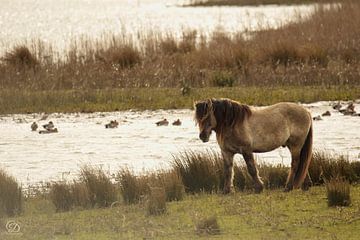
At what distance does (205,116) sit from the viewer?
10.4 metres

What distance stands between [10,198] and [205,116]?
236cm

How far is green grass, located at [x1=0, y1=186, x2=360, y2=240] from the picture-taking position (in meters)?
8.94

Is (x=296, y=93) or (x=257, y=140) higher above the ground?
(x=257, y=140)

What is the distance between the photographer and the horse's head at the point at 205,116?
10.4 metres

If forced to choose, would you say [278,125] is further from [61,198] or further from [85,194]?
[61,198]

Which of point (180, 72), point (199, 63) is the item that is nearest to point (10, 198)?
point (180, 72)

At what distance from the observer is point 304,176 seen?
1099 centimetres

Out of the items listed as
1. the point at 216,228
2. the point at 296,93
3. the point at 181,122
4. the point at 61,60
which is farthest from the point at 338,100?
the point at 216,228

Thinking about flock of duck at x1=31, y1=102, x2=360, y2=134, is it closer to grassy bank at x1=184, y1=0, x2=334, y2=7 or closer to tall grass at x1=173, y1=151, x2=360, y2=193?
tall grass at x1=173, y1=151, x2=360, y2=193

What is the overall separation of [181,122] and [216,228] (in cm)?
879

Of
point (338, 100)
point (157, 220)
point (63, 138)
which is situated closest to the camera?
point (157, 220)

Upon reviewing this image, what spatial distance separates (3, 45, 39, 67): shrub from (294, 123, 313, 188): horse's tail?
13815 millimetres

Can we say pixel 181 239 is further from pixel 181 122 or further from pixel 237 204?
pixel 181 122

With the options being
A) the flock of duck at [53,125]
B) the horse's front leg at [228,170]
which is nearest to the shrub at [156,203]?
the horse's front leg at [228,170]
